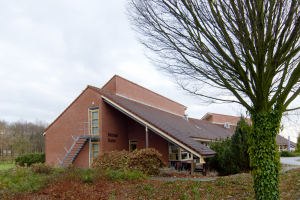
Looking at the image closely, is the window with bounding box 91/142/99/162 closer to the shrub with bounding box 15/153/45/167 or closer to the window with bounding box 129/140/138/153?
the window with bounding box 129/140/138/153

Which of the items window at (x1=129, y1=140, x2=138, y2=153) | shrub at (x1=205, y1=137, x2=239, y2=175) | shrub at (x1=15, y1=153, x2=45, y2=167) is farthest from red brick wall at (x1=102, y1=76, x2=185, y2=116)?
shrub at (x1=15, y1=153, x2=45, y2=167)

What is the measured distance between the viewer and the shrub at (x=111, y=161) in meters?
13.8

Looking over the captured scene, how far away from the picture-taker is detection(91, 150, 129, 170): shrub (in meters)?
13.8

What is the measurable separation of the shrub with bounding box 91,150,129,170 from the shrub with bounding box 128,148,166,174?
21.4 inches

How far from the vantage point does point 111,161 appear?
557 inches

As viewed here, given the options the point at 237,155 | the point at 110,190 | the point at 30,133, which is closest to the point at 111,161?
the point at 110,190

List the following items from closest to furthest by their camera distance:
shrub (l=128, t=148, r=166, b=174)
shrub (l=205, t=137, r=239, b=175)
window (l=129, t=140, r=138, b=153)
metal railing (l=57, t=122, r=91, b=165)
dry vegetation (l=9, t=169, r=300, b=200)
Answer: dry vegetation (l=9, t=169, r=300, b=200) → shrub (l=128, t=148, r=166, b=174) → shrub (l=205, t=137, r=239, b=175) → metal railing (l=57, t=122, r=91, b=165) → window (l=129, t=140, r=138, b=153)

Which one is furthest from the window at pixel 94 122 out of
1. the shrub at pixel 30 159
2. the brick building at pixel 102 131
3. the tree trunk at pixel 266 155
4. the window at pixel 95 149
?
the tree trunk at pixel 266 155

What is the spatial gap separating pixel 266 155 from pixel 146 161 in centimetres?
839

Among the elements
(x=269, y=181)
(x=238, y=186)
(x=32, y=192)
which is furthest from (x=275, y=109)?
(x=32, y=192)

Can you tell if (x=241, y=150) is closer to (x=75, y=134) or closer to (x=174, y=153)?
(x=174, y=153)

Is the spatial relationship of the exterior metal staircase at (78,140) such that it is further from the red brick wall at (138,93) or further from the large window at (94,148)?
the red brick wall at (138,93)

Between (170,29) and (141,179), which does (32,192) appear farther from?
(170,29)

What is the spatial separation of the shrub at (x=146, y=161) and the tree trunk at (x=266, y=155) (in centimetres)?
797
